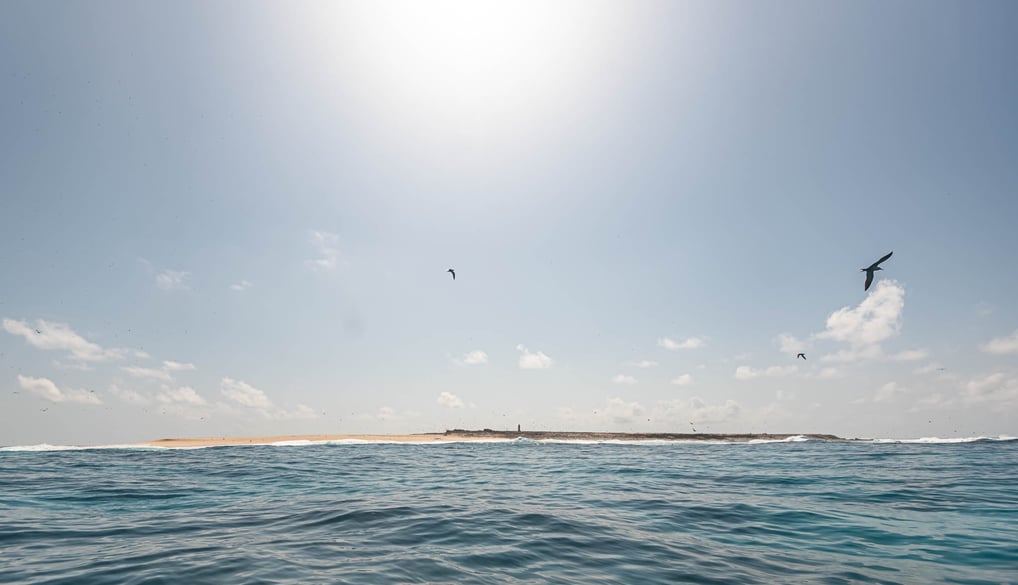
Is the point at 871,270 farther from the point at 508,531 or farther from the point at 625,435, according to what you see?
the point at 625,435

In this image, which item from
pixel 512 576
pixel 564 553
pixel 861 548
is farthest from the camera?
pixel 861 548

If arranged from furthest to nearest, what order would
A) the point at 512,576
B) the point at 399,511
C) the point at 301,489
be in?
the point at 301,489, the point at 399,511, the point at 512,576

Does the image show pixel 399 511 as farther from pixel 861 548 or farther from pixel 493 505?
pixel 861 548

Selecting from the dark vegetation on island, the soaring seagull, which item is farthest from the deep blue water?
the dark vegetation on island

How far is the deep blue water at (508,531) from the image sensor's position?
6.85m

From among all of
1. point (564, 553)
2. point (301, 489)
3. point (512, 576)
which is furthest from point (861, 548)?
point (301, 489)

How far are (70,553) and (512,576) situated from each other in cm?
701

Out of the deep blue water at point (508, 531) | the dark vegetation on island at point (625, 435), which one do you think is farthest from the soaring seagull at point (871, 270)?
the dark vegetation on island at point (625, 435)

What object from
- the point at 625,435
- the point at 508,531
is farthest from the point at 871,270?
the point at 625,435

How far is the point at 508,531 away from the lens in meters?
9.26

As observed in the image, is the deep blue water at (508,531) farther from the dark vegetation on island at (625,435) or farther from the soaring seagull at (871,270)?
the dark vegetation on island at (625,435)

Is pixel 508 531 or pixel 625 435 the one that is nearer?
pixel 508 531

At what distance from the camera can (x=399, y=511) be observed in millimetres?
11297

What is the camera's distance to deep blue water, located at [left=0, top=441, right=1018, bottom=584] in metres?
6.85
